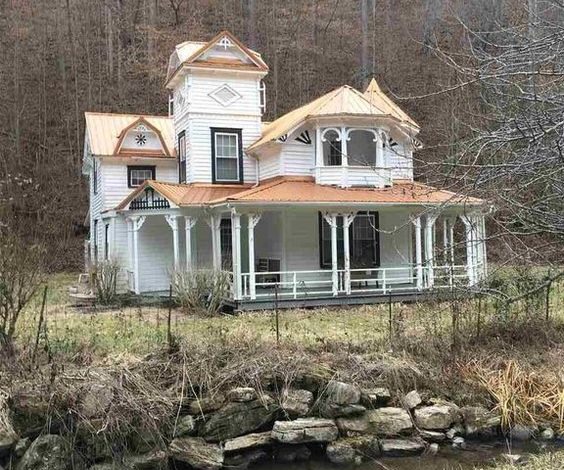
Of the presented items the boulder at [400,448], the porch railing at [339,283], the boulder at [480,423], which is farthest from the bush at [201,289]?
the boulder at [480,423]

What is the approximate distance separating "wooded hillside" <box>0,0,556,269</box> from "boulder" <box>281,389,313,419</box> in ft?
64.3

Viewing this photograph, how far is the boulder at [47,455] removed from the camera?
7324mm

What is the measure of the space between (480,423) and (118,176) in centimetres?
1541

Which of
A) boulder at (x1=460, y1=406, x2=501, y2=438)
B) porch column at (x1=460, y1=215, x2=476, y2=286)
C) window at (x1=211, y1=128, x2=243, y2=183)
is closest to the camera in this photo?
porch column at (x1=460, y1=215, x2=476, y2=286)

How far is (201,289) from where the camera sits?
593 inches

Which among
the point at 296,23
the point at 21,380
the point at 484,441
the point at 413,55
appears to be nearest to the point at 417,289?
the point at 484,441

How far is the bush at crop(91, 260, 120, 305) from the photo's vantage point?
666 inches

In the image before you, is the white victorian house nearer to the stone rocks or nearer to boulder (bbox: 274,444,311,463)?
the stone rocks

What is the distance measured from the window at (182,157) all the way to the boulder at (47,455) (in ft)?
43.3

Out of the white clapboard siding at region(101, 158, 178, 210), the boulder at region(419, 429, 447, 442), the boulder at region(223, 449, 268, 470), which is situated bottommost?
the boulder at region(223, 449, 268, 470)

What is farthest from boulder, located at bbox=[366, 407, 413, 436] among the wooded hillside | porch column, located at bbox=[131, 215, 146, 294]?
the wooded hillside

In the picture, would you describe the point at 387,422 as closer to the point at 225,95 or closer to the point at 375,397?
the point at 375,397

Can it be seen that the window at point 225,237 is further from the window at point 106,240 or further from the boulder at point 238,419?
the boulder at point 238,419

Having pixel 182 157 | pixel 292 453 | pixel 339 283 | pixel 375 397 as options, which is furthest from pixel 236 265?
pixel 292 453
